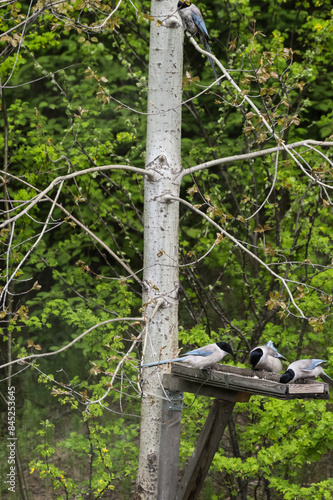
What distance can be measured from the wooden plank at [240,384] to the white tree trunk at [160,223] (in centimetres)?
29

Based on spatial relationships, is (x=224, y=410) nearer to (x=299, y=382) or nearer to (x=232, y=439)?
(x=299, y=382)

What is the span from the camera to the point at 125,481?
652cm

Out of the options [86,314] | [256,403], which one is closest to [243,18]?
[86,314]

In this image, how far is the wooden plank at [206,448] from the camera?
387cm

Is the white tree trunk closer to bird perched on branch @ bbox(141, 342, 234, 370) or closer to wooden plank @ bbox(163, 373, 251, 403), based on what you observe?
wooden plank @ bbox(163, 373, 251, 403)

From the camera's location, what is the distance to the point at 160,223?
12.9 ft

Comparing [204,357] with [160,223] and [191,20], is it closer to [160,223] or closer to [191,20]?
[160,223]

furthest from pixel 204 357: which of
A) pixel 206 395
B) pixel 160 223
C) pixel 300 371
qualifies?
pixel 160 223

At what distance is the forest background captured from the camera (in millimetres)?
5082

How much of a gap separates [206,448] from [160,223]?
1.56 m

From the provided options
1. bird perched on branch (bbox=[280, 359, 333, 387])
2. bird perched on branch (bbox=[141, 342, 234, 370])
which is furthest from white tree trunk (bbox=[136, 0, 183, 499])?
bird perched on branch (bbox=[280, 359, 333, 387])

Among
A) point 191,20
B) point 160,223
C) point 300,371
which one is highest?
point 191,20

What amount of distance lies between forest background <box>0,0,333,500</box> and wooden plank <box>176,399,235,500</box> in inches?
31.5

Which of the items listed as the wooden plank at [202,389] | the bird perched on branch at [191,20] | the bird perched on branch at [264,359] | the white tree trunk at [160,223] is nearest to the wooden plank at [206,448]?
the wooden plank at [202,389]
